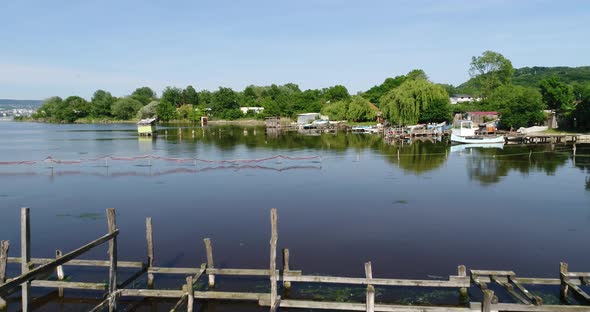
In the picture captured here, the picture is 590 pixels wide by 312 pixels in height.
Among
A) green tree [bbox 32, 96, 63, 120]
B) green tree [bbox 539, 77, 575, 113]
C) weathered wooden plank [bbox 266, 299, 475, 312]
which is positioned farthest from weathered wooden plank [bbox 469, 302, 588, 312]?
green tree [bbox 32, 96, 63, 120]

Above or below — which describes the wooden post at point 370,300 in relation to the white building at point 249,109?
below

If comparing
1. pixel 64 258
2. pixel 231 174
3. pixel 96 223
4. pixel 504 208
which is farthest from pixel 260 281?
pixel 231 174

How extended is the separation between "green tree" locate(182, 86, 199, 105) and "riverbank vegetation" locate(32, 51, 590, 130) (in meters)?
0.44

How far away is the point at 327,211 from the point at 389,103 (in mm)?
66101

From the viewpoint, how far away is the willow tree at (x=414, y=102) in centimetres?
8369

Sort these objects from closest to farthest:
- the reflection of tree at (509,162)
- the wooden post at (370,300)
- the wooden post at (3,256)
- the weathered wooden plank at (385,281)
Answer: the wooden post at (370,300) < the weathered wooden plank at (385,281) < the wooden post at (3,256) < the reflection of tree at (509,162)

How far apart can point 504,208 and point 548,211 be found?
2275 millimetres

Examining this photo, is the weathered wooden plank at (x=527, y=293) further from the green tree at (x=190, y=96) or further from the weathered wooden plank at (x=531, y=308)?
the green tree at (x=190, y=96)

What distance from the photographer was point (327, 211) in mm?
24547

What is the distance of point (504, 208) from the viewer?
24891 millimetres

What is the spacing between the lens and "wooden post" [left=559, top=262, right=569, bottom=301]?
40.1ft

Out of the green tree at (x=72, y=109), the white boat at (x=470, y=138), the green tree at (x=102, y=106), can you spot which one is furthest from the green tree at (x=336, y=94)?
the green tree at (x=72, y=109)

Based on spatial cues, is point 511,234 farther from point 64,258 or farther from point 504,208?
point 64,258

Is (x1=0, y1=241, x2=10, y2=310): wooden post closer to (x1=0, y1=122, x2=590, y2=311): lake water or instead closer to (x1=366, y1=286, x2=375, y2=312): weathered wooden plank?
(x1=0, y1=122, x2=590, y2=311): lake water
